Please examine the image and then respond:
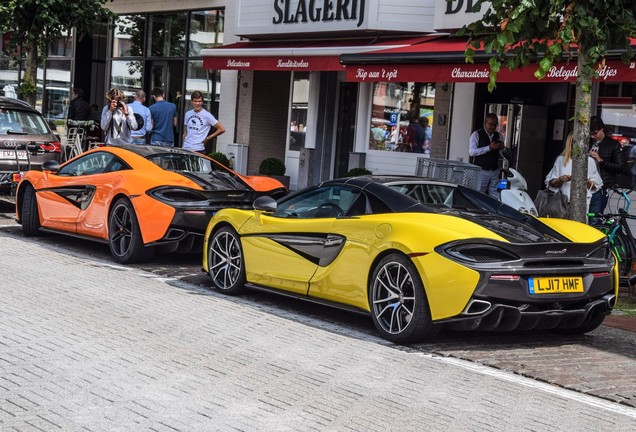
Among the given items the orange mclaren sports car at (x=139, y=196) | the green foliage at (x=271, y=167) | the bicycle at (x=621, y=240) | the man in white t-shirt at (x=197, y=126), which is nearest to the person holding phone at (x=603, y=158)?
the bicycle at (x=621, y=240)

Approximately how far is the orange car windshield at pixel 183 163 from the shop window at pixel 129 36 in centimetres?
1480

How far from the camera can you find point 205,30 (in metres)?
24.4

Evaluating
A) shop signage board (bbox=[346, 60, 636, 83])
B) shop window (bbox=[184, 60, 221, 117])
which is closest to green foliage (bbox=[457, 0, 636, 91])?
shop signage board (bbox=[346, 60, 636, 83])

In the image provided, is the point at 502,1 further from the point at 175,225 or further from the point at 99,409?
the point at 99,409

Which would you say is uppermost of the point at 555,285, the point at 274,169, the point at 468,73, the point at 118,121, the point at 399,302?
the point at 468,73

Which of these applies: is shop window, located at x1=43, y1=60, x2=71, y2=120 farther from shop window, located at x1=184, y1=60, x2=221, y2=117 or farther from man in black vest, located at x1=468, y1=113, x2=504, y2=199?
man in black vest, located at x1=468, y1=113, x2=504, y2=199

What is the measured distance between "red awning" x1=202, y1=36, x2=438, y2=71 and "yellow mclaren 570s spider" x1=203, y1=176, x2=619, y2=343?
8.31 meters

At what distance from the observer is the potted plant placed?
70.9 ft

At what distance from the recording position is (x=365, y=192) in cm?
905

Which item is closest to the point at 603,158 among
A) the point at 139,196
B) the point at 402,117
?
the point at 139,196

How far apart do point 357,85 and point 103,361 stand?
1473 cm

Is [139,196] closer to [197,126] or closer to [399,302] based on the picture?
[399,302]

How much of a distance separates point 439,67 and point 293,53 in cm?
475

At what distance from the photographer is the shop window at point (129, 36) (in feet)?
88.8
